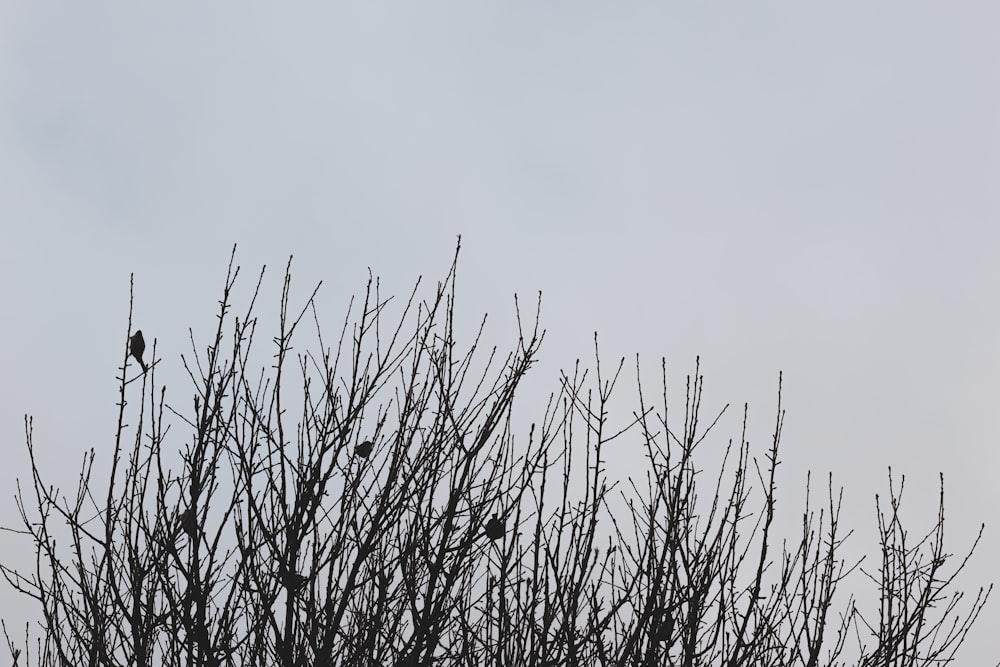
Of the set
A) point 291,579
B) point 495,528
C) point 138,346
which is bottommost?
point 291,579

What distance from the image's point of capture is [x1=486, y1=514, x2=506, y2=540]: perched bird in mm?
3891

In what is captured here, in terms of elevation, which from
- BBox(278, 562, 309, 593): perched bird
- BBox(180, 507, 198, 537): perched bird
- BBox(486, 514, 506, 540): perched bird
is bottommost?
BBox(278, 562, 309, 593): perched bird

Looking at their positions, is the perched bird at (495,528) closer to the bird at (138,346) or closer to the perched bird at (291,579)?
the perched bird at (291,579)

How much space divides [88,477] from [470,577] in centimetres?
196

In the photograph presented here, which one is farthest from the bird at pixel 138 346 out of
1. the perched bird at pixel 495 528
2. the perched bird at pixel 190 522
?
the perched bird at pixel 495 528

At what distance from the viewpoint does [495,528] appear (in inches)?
154

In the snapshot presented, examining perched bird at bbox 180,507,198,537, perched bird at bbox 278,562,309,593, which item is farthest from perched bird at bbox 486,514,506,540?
perched bird at bbox 180,507,198,537

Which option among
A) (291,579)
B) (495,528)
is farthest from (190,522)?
(495,528)

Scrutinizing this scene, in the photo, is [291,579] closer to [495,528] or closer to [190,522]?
[190,522]

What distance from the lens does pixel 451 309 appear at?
425 centimetres

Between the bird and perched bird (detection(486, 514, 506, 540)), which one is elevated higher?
the bird

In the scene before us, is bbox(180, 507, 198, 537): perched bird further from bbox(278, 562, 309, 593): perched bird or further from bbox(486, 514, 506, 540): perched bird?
bbox(486, 514, 506, 540): perched bird

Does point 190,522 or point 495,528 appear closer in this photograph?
point 190,522

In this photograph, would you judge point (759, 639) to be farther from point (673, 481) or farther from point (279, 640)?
point (279, 640)
